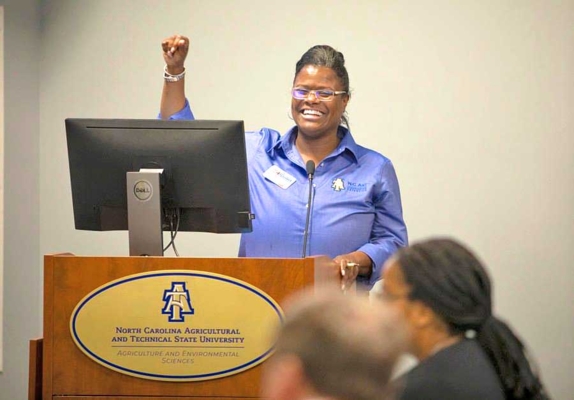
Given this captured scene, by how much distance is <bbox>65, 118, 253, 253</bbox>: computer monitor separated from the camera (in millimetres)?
2596

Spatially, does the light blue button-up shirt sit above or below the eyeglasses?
below

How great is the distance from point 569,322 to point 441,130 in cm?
119

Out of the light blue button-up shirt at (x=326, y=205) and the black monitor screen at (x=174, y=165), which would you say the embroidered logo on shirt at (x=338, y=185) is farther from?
the black monitor screen at (x=174, y=165)

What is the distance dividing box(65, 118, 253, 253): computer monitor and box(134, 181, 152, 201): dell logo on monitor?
0.16 feet

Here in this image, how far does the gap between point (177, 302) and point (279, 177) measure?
997 millimetres

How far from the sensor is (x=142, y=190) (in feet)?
8.48

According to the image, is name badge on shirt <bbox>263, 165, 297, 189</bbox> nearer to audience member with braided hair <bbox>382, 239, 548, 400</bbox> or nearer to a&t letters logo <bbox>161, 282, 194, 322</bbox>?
a&t letters logo <bbox>161, 282, 194, 322</bbox>

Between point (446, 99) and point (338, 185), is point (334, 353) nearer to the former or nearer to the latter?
point (338, 185)

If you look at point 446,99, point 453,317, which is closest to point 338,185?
point 453,317

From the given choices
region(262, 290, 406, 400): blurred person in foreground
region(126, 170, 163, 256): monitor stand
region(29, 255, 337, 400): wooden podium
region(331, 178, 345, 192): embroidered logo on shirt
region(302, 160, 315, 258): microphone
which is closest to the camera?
region(262, 290, 406, 400): blurred person in foreground

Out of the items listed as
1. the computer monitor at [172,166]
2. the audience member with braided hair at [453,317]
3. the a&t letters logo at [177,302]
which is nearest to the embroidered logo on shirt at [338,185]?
the computer monitor at [172,166]

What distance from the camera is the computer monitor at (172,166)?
2.60m

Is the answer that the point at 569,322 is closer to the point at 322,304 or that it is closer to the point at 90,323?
the point at 90,323

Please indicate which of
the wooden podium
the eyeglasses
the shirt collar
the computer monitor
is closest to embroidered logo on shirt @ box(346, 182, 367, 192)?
the shirt collar
